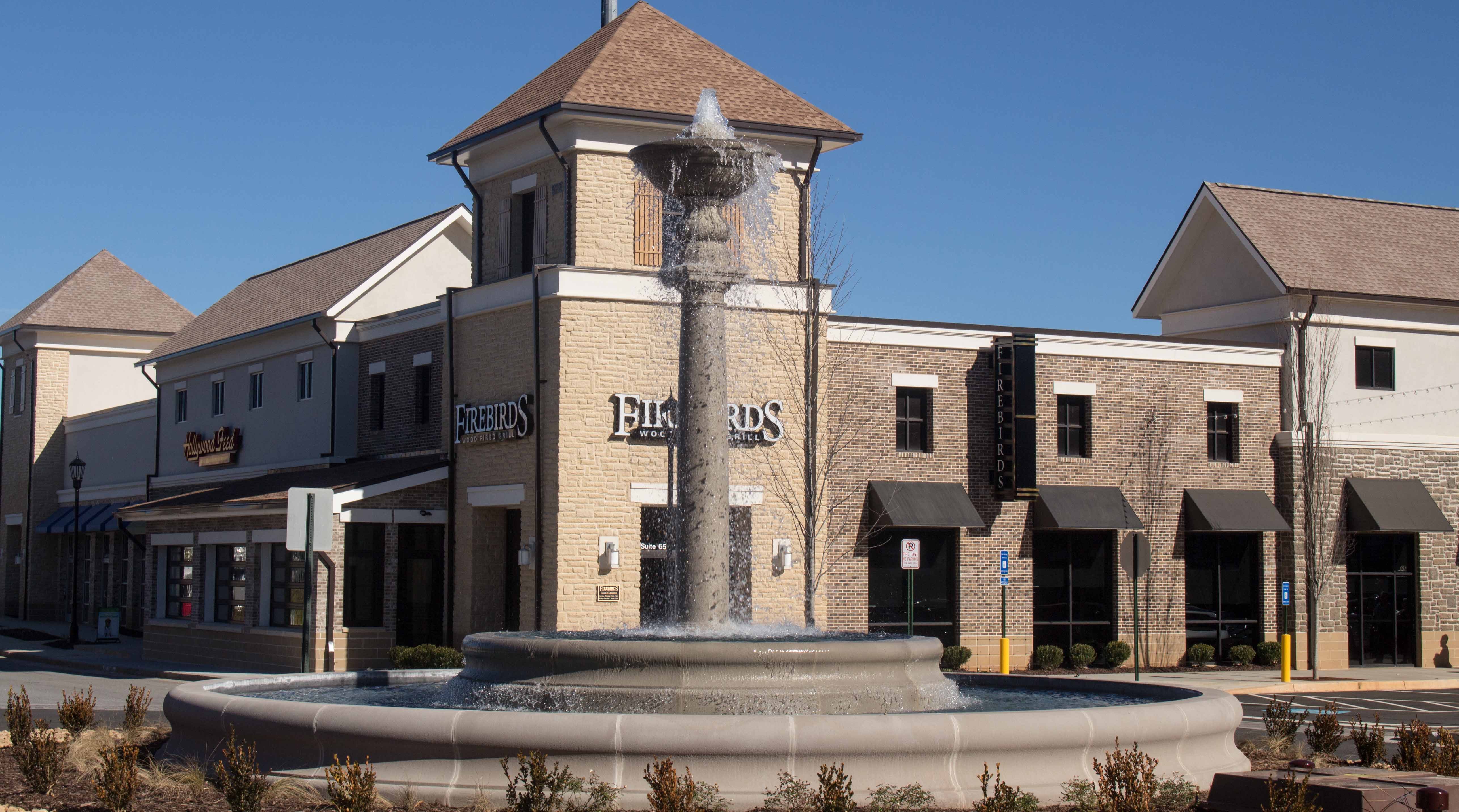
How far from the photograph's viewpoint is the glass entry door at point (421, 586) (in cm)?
3011

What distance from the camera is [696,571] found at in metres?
15.1

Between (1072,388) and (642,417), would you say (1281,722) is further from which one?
(1072,388)

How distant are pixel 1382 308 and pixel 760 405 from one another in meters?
15.8

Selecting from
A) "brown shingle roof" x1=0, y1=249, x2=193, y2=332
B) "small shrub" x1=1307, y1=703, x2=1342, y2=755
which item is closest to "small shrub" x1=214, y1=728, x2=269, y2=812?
"small shrub" x1=1307, y1=703, x2=1342, y2=755

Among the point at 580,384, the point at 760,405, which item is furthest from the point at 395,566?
the point at 760,405

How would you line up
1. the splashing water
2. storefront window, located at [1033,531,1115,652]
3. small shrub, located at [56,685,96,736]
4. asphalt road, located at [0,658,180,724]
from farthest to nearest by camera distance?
storefront window, located at [1033,531,1115,652]
asphalt road, located at [0,658,180,724]
the splashing water
small shrub, located at [56,685,96,736]

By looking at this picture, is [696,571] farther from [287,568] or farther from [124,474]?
[124,474]

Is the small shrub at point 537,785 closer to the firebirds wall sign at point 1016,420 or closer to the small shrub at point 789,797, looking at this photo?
the small shrub at point 789,797

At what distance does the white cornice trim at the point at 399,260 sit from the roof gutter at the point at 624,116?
5.87 meters

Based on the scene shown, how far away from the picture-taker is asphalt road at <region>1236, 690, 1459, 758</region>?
850 inches

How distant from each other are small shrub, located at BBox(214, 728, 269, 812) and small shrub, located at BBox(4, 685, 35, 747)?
304cm

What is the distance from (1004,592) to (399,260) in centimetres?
1665

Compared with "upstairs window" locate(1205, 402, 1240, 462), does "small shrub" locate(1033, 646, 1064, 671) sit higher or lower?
lower

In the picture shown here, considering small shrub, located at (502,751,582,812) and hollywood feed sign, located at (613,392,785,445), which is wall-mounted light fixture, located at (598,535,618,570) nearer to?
hollywood feed sign, located at (613,392,785,445)
